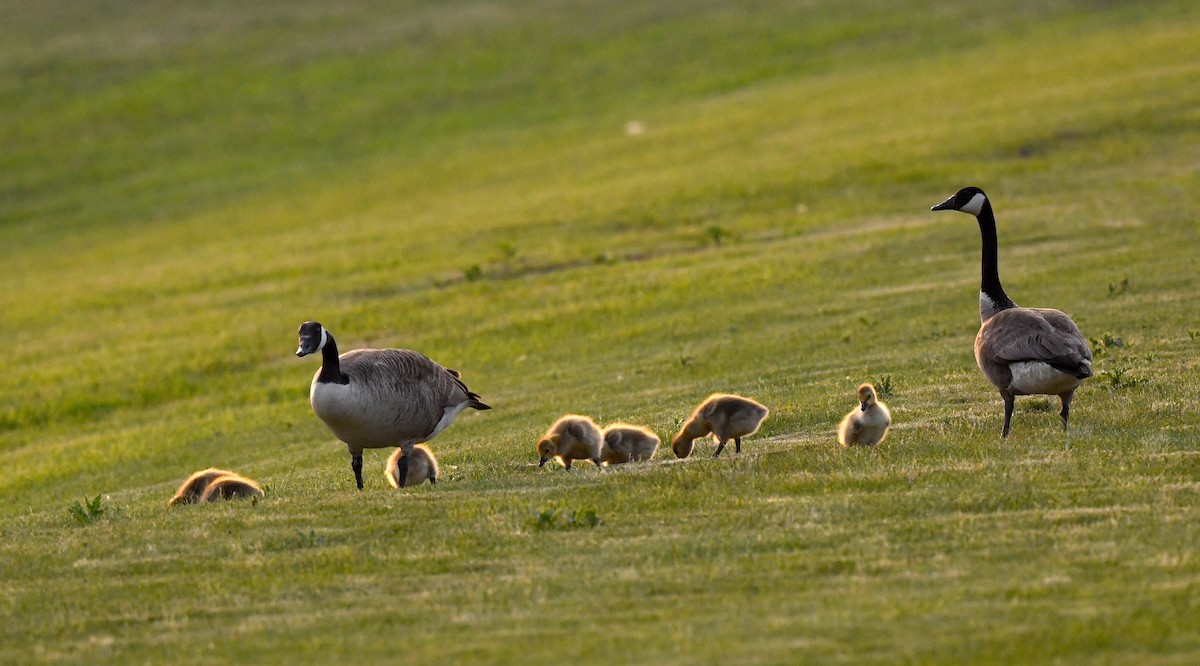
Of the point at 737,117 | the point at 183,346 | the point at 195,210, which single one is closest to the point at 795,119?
the point at 737,117

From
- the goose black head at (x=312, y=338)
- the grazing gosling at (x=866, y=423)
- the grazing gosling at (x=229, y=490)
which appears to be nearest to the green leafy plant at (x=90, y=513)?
the grazing gosling at (x=229, y=490)

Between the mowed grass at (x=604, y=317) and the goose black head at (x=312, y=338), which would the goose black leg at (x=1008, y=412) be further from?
the goose black head at (x=312, y=338)

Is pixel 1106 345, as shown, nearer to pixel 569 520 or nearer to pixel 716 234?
pixel 569 520

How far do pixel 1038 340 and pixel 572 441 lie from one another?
426 centimetres

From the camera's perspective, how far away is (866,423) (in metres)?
12.6

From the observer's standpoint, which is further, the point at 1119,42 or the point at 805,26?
the point at 805,26

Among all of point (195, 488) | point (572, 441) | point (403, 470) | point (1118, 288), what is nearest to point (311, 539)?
point (403, 470)

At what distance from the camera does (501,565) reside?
9.82 metres

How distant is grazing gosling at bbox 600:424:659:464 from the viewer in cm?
1403

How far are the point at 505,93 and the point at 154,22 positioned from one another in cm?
2458

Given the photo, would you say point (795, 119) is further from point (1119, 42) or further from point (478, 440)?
point (478, 440)

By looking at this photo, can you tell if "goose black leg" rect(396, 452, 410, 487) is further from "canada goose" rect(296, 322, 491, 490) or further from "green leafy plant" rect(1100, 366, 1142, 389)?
"green leafy plant" rect(1100, 366, 1142, 389)

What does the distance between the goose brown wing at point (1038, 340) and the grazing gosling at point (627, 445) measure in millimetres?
3259

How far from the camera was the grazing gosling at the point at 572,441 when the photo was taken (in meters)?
13.7
